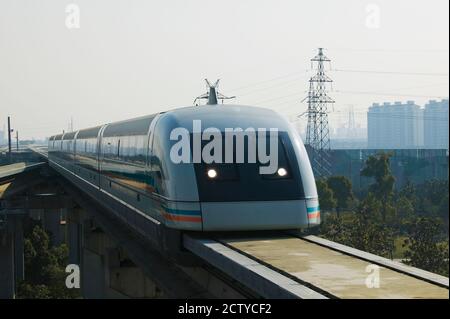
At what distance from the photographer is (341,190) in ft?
263

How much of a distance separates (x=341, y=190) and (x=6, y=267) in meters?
38.1

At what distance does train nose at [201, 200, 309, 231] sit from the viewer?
1466 cm

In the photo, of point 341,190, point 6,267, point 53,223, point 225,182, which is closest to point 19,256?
point 6,267

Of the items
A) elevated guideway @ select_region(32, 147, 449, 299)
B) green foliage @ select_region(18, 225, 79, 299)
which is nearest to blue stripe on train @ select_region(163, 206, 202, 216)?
elevated guideway @ select_region(32, 147, 449, 299)

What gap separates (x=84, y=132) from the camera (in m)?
38.8

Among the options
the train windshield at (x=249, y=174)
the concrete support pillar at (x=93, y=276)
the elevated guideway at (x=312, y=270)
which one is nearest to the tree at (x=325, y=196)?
the concrete support pillar at (x=93, y=276)

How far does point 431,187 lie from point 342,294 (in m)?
66.4

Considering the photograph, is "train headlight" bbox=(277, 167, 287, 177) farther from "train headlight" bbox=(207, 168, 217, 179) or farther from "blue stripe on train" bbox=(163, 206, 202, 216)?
"blue stripe on train" bbox=(163, 206, 202, 216)

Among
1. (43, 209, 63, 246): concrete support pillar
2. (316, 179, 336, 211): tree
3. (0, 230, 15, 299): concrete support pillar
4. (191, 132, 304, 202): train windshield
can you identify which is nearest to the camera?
(191, 132, 304, 202): train windshield

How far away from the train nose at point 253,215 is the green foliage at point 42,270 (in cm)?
4562

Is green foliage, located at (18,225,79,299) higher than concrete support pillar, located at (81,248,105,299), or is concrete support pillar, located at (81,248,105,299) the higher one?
concrete support pillar, located at (81,248,105,299)

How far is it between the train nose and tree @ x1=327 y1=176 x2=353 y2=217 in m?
65.2

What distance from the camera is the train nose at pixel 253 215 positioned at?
14.7 m

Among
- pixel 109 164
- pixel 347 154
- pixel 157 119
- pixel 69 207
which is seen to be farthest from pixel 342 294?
pixel 347 154
